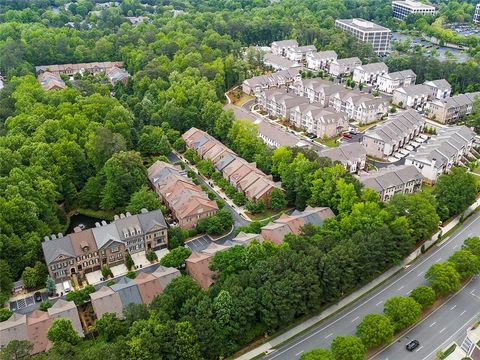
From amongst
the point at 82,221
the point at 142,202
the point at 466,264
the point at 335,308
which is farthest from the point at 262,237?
the point at 82,221

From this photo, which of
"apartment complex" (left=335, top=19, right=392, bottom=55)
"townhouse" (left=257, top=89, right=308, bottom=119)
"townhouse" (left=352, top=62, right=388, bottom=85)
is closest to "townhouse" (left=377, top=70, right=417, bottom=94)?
"townhouse" (left=352, top=62, right=388, bottom=85)

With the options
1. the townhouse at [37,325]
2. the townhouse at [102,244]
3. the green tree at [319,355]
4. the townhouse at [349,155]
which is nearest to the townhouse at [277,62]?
the townhouse at [349,155]

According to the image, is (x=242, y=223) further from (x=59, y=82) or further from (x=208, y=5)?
(x=208, y=5)

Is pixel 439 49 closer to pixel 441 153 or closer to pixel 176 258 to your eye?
pixel 441 153

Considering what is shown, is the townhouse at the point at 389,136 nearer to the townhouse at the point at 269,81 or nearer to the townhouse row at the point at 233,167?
the townhouse row at the point at 233,167

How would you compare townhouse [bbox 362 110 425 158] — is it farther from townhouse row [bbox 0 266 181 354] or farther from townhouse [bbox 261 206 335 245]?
townhouse row [bbox 0 266 181 354]
